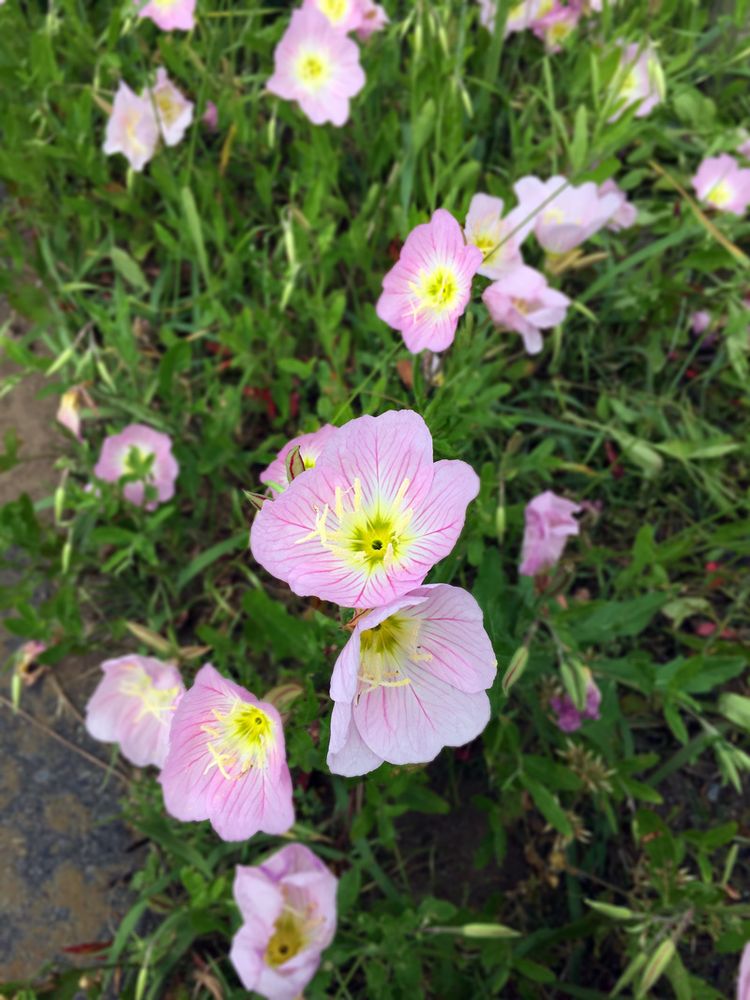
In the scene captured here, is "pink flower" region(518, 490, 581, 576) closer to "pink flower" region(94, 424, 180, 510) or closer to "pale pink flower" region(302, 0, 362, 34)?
A: "pink flower" region(94, 424, 180, 510)

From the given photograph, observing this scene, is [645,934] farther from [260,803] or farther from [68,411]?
[68,411]

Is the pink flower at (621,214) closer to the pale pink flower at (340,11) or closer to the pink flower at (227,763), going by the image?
the pale pink flower at (340,11)

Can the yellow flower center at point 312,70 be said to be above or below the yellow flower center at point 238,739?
above

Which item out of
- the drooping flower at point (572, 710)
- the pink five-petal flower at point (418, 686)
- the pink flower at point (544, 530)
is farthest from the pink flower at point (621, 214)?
the pink five-petal flower at point (418, 686)

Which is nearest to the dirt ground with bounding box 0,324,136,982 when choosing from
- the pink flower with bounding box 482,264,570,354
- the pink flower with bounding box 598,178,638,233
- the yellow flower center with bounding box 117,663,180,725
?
the yellow flower center with bounding box 117,663,180,725

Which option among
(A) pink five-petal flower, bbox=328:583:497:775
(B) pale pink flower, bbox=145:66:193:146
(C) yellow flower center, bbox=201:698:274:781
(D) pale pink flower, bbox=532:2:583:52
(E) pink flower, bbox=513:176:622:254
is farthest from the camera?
(D) pale pink flower, bbox=532:2:583:52

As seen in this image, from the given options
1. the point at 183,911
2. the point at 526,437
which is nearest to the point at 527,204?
the point at 526,437
